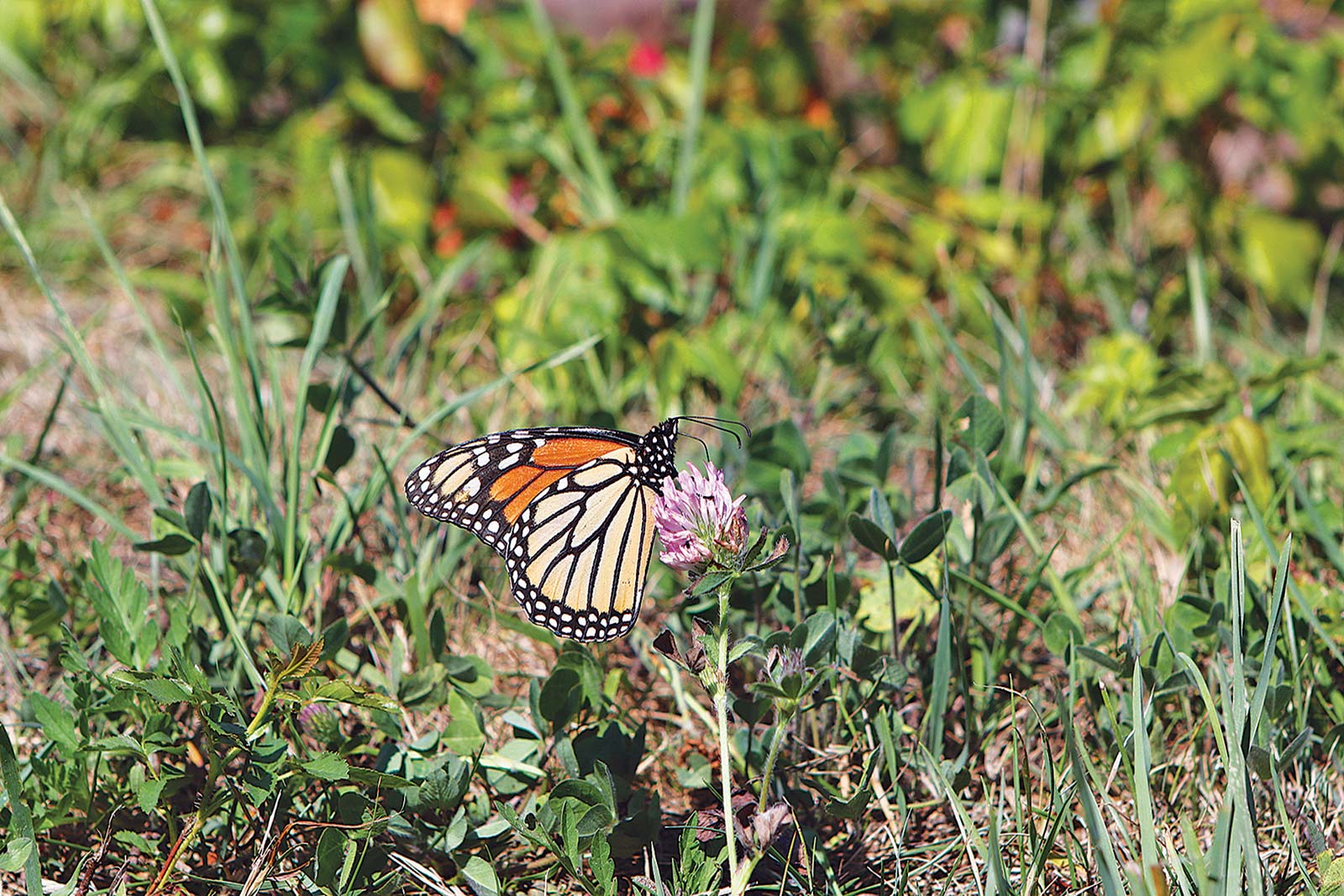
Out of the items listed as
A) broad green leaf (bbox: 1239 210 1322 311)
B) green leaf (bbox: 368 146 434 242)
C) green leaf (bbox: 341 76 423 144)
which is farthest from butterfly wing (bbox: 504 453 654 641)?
broad green leaf (bbox: 1239 210 1322 311)

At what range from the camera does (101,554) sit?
4.67 ft

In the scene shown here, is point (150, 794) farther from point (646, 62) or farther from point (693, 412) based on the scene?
point (646, 62)

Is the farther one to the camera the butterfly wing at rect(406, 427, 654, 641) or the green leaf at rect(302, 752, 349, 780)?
the butterfly wing at rect(406, 427, 654, 641)

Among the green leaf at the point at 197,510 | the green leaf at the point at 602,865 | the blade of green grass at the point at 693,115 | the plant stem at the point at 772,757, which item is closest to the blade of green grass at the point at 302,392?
the green leaf at the point at 197,510

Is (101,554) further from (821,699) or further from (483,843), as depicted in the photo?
(821,699)

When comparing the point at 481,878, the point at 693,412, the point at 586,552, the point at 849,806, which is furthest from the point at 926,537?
the point at 693,412

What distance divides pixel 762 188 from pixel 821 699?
4.80 feet

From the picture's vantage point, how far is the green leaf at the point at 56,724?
1.33 metres

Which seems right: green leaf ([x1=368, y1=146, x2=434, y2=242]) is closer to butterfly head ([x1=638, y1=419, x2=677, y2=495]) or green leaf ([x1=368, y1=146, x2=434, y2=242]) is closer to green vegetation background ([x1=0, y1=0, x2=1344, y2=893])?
green vegetation background ([x1=0, y1=0, x2=1344, y2=893])

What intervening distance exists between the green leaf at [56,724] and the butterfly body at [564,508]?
494 mm

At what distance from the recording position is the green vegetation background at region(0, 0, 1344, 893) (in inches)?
53.9

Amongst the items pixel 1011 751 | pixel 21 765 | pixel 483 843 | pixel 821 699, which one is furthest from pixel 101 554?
pixel 1011 751

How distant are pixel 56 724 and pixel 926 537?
1094 mm

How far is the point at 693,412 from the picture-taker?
237cm
